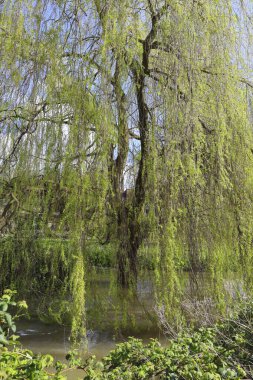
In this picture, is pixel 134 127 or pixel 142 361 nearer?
pixel 142 361

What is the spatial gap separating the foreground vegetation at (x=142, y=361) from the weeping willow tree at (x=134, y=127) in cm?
100

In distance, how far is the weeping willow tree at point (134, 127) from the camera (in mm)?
3518

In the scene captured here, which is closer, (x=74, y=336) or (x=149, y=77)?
(x=74, y=336)

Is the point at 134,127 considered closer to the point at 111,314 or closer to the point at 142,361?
the point at 111,314

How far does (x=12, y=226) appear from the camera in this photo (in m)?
4.46

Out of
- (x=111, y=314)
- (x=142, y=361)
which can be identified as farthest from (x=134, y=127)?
(x=142, y=361)

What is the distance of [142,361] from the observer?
7.23ft

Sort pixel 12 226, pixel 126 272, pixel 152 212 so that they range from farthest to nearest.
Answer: pixel 12 226, pixel 126 272, pixel 152 212

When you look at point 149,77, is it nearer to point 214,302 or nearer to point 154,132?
point 154,132

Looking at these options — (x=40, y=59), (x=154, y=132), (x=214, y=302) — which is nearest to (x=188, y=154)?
(x=154, y=132)

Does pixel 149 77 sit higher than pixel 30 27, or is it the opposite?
pixel 30 27

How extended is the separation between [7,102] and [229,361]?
8.73 feet

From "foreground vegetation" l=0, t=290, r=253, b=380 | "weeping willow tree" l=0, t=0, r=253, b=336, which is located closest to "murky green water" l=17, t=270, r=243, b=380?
"weeping willow tree" l=0, t=0, r=253, b=336

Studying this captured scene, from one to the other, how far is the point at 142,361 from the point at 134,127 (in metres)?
2.27
